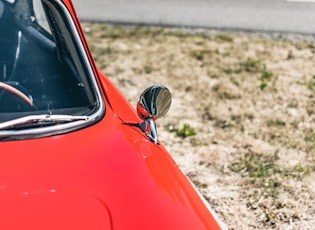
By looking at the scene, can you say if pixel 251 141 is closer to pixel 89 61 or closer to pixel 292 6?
pixel 89 61

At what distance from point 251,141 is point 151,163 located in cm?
228

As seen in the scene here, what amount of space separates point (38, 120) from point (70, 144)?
0.17 metres

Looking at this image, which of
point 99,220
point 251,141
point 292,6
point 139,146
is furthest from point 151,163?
point 292,6

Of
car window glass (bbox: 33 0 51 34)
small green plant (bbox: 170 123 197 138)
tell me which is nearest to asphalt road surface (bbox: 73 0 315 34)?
small green plant (bbox: 170 123 197 138)

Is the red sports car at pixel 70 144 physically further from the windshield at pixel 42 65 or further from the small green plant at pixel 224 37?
the small green plant at pixel 224 37

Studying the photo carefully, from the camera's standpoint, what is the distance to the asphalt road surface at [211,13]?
723 cm

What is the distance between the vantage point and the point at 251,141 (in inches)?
170

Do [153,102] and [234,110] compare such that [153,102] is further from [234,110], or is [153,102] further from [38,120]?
[234,110]

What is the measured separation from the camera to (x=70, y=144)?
2.09 meters

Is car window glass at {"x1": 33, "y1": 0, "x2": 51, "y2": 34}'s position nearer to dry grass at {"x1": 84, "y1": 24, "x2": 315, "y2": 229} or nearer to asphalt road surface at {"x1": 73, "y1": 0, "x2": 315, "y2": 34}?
dry grass at {"x1": 84, "y1": 24, "x2": 315, "y2": 229}

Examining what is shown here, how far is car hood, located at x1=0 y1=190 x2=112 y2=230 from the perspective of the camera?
1.70 meters

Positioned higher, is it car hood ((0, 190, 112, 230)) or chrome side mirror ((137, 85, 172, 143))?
chrome side mirror ((137, 85, 172, 143))

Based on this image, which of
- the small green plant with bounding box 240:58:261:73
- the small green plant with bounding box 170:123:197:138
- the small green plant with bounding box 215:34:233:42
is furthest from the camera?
the small green plant with bounding box 215:34:233:42

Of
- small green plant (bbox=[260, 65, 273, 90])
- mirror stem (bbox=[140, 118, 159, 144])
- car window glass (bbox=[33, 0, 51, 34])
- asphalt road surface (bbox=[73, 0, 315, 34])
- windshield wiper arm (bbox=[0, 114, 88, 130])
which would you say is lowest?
small green plant (bbox=[260, 65, 273, 90])
